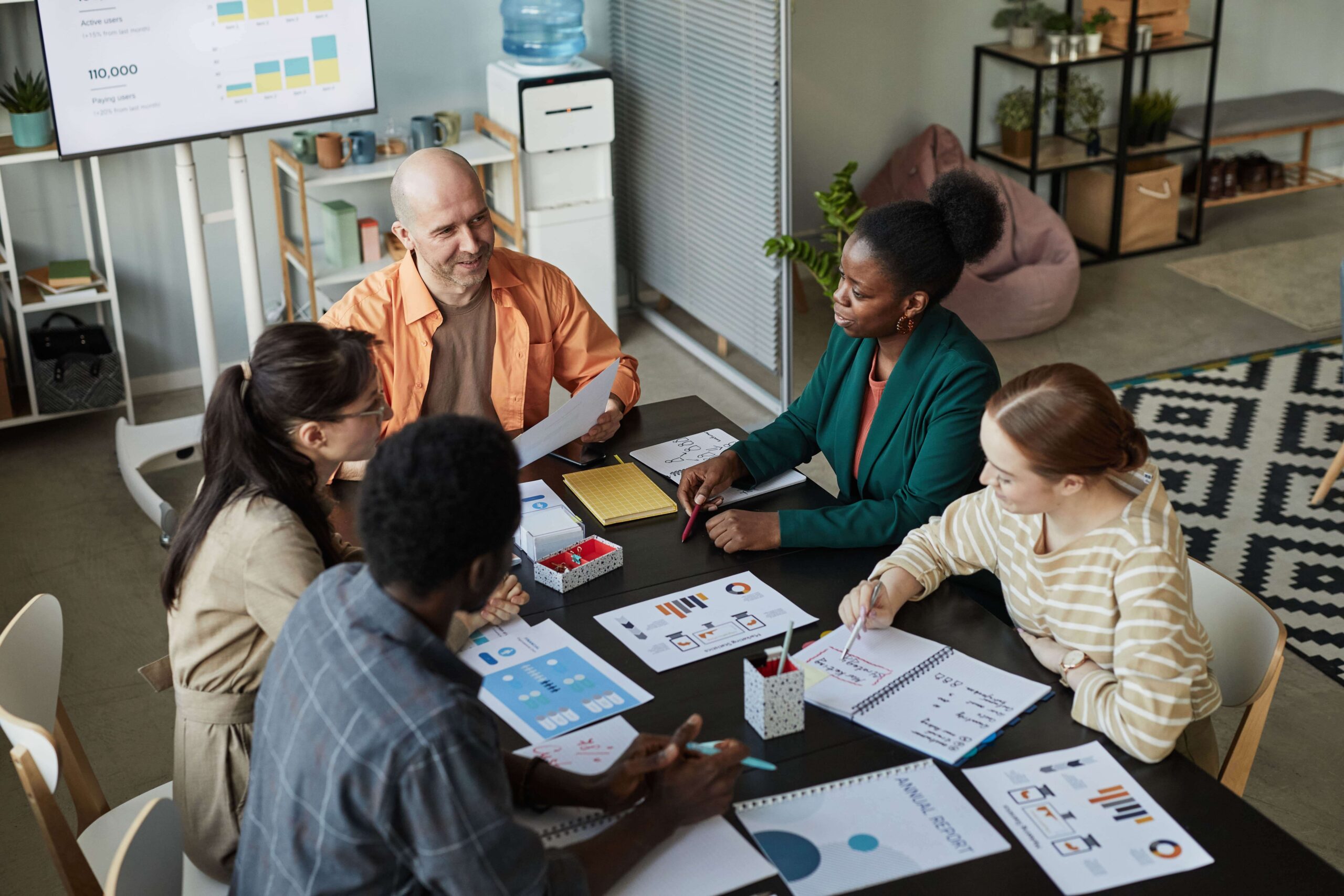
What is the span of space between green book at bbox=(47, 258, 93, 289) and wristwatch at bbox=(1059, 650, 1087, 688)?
362cm

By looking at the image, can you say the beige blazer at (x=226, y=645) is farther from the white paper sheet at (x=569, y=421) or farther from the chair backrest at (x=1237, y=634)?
the chair backrest at (x=1237, y=634)

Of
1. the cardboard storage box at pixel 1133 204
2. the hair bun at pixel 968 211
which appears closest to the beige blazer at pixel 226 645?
the hair bun at pixel 968 211

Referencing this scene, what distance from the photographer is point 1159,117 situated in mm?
5840

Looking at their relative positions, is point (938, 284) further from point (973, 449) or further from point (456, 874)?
point (456, 874)

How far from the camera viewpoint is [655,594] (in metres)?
2.01

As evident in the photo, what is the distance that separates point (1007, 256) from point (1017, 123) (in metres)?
0.78

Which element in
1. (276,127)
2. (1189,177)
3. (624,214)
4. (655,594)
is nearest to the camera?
(655,594)

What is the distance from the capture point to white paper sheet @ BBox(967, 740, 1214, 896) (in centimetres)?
143

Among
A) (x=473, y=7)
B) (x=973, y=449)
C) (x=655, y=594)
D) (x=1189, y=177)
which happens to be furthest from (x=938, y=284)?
(x=1189, y=177)

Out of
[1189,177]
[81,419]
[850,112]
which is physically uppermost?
[850,112]

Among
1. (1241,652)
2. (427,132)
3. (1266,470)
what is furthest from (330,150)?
(1241,652)

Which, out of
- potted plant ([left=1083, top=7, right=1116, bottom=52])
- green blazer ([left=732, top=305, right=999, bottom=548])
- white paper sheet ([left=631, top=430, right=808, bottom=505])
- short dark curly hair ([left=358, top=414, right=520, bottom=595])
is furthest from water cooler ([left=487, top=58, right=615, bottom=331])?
short dark curly hair ([left=358, top=414, right=520, bottom=595])

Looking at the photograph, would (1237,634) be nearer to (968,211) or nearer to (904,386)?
(904,386)

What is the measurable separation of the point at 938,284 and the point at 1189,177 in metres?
4.68
